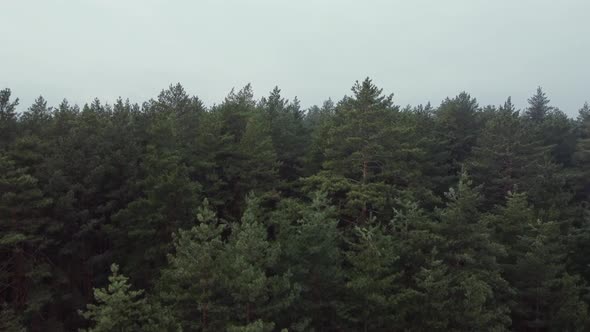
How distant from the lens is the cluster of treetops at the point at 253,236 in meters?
18.0

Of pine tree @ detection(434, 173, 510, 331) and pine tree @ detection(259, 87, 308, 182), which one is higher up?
pine tree @ detection(259, 87, 308, 182)

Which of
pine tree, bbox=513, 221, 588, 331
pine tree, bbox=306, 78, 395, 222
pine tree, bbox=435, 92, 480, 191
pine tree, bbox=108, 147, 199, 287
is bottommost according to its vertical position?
pine tree, bbox=513, 221, 588, 331

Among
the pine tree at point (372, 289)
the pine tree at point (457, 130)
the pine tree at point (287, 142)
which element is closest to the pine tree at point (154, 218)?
the pine tree at point (372, 289)

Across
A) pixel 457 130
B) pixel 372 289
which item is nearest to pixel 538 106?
pixel 457 130

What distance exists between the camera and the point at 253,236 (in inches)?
710

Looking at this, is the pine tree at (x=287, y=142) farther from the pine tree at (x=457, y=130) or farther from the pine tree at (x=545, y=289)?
the pine tree at (x=545, y=289)

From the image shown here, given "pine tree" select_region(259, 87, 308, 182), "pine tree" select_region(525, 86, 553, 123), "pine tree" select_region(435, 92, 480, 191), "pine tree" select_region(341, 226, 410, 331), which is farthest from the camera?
"pine tree" select_region(525, 86, 553, 123)

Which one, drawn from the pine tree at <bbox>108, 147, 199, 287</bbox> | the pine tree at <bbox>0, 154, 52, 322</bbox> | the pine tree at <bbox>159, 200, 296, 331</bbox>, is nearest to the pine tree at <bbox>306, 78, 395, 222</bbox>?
the pine tree at <bbox>108, 147, 199, 287</bbox>

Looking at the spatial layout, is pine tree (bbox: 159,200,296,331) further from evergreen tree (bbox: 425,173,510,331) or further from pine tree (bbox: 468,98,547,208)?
pine tree (bbox: 468,98,547,208)

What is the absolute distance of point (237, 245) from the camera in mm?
17859

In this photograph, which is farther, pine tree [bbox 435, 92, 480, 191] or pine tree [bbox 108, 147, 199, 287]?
pine tree [bbox 435, 92, 480, 191]

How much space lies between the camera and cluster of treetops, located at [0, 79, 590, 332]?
18000 mm

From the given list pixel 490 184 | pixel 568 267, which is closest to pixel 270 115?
pixel 490 184

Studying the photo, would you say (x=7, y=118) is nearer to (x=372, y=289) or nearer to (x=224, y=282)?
(x=224, y=282)
